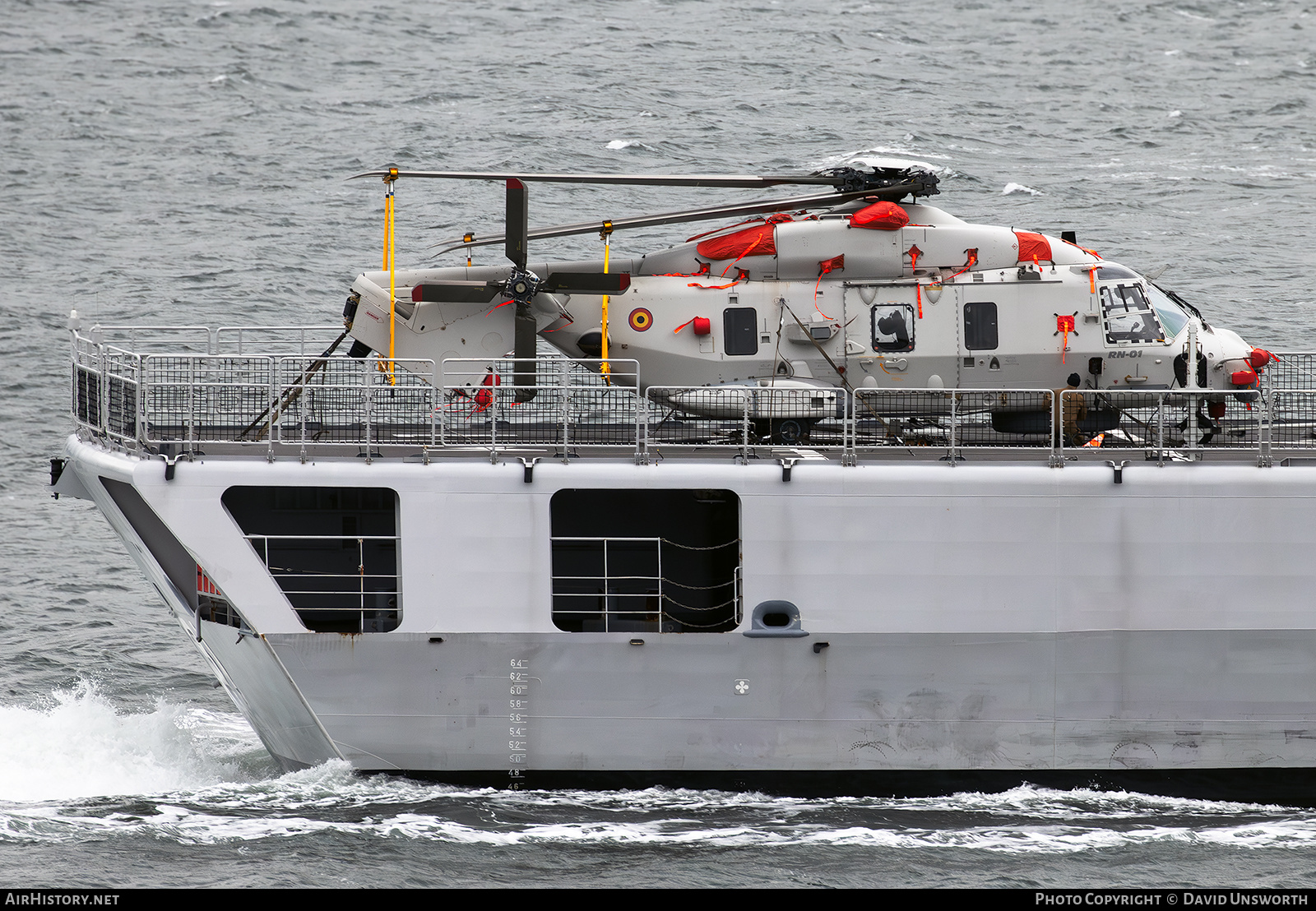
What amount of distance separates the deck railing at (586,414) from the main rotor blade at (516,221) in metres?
1.49

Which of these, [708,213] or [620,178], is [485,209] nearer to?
[708,213]

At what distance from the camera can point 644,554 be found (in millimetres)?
18891

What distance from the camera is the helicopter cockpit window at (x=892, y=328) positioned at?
19203 millimetres

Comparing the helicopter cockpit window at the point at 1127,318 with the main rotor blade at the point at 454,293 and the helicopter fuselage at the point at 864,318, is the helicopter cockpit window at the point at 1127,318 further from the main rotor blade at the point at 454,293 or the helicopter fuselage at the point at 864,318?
the main rotor blade at the point at 454,293

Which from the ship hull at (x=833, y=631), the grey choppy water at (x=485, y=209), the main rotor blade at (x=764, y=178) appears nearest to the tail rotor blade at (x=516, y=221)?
the main rotor blade at (x=764, y=178)

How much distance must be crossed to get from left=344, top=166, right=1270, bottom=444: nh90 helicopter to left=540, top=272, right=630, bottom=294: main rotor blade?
14.9 inches

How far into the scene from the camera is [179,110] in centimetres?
5250

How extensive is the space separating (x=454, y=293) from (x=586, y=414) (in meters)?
2.26

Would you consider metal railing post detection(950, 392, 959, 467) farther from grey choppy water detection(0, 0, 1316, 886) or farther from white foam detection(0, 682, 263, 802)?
white foam detection(0, 682, 263, 802)

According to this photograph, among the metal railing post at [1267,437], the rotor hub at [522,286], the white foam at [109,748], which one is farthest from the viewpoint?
the white foam at [109,748]

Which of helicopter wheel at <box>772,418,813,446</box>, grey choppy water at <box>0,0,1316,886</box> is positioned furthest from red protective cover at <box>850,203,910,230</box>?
grey choppy water at <box>0,0,1316,886</box>

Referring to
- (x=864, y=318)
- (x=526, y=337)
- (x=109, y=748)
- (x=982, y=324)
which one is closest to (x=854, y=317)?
(x=864, y=318)

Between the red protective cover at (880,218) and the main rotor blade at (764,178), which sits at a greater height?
the main rotor blade at (764,178)
